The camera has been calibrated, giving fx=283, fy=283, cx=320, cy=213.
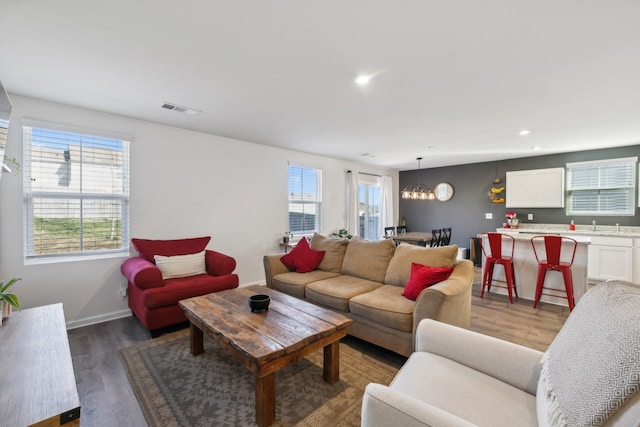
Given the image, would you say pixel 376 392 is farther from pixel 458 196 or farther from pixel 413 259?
pixel 458 196

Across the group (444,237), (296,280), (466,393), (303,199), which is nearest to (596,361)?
(466,393)

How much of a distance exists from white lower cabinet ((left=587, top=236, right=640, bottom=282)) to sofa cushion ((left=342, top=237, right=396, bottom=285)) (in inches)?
155

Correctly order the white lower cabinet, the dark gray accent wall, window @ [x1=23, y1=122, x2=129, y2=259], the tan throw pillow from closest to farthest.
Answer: window @ [x1=23, y1=122, x2=129, y2=259], the tan throw pillow, the white lower cabinet, the dark gray accent wall

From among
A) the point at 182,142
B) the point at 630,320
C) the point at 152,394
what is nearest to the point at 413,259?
the point at 630,320

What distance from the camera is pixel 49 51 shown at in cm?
206

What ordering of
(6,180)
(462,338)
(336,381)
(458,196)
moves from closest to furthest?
(462,338) < (336,381) < (6,180) < (458,196)

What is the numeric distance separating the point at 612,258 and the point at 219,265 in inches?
246

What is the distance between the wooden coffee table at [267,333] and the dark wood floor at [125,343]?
23.5 inches

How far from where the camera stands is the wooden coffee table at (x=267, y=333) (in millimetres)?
1681

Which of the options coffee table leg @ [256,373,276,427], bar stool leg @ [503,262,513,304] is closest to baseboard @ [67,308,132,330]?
coffee table leg @ [256,373,276,427]

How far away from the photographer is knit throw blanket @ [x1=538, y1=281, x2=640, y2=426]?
0.74 metres

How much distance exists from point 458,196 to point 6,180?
773cm

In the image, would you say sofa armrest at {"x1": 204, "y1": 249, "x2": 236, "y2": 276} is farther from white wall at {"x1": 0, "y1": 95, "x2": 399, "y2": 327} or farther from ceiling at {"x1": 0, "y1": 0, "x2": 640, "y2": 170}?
ceiling at {"x1": 0, "y1": 0, "x2": 640, "y2": 170}

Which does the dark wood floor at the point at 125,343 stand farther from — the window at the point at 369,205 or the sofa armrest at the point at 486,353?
the window at the point at 369,205
